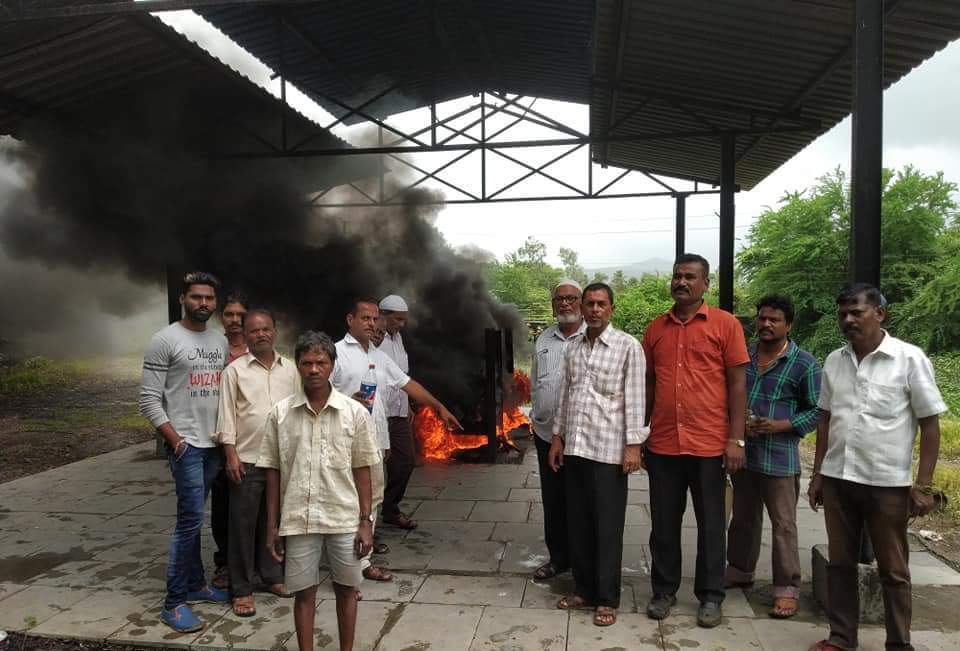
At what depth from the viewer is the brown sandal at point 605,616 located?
3.54 meters

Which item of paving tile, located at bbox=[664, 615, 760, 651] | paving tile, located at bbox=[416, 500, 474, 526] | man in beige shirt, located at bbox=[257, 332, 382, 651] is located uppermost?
man in beige shirt, located at bbox=[257, 332, 382, 651]

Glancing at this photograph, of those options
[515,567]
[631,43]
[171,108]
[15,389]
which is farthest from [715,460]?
[15,389]

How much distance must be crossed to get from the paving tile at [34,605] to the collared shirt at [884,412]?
14.3 ft

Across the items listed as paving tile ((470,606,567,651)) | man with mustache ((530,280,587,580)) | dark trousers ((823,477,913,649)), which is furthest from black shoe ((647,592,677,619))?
dark trousers ((823,477,913,649))

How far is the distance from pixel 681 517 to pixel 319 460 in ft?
6.65

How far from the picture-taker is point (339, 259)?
1138 centimetres

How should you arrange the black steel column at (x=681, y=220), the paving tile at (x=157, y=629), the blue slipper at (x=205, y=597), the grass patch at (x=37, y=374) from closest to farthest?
1. the paving tile at (x=157, y=629)
2. the blue slipper at (x=205, y=597)
3. the black steel column at (x=681, y=220)
4. the grass patch at (x=37, y=374)

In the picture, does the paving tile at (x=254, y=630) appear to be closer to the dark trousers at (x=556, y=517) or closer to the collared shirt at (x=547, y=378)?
the dark trousers at (x=556, y=517)

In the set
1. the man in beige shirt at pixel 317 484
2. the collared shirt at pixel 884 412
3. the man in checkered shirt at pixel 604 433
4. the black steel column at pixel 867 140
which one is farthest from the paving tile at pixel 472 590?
the black steel column at pixel 867 140

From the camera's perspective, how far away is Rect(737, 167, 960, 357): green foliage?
20.4m

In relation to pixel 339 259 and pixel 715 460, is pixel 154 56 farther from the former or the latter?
pixel 715 460

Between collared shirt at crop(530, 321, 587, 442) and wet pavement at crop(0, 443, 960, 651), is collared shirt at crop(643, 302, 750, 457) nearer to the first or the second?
collared shirt at crop(530, 321, 587, 442)

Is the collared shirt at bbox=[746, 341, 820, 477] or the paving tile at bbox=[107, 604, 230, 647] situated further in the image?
the collared shirt at bbox=[746, 341, 820, 477]

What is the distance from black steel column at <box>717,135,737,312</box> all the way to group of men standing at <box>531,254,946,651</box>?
204 inches
